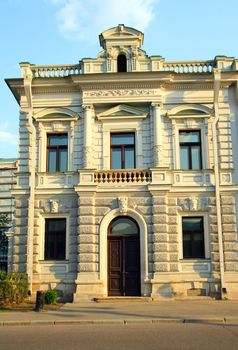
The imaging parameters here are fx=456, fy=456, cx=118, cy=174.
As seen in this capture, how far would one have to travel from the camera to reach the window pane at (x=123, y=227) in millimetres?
20422

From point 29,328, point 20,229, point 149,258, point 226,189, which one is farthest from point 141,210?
point 29,328

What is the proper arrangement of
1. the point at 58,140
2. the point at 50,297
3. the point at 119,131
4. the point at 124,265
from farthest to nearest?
the point at 58,140
the point at 119,131
the point at 124,265
the point at 50,297

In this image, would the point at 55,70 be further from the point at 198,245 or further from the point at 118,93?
the point at 198,245

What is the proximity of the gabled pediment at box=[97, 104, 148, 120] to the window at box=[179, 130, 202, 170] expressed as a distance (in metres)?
2.13

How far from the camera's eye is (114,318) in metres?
13.7

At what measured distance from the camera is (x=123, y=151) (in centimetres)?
2123

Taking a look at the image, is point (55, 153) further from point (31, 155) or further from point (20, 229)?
point (20, 229)

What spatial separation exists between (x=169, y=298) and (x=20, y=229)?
7.24m

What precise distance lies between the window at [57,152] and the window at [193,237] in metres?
6.17

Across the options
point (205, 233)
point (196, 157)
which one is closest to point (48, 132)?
point (196, 157)

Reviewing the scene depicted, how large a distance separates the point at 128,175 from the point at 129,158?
101 cm

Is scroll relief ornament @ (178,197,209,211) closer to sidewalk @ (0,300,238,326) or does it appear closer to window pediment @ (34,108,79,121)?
sidewalk @ (0,300,238,326)

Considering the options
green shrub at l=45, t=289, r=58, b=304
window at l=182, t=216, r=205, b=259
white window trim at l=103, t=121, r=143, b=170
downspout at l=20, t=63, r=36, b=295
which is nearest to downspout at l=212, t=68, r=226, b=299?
window at l=182, t=216, r=205, b=259

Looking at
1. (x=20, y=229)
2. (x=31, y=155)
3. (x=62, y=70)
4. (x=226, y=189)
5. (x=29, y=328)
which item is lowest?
(x=29, y=328)
